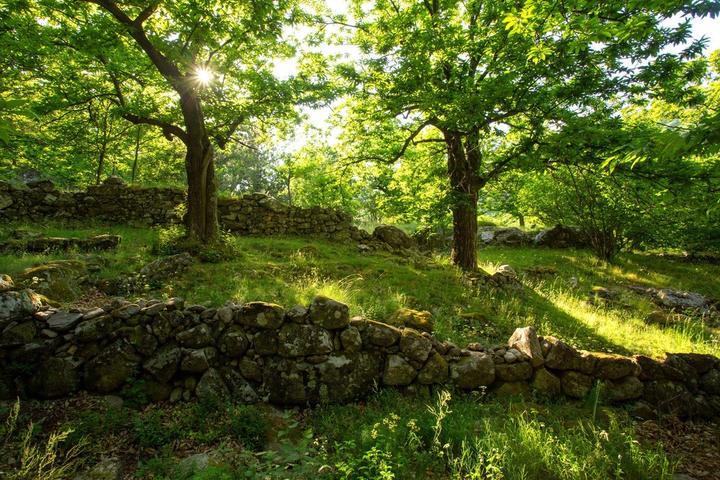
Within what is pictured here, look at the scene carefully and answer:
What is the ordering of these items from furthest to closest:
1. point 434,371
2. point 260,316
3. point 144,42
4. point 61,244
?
point 144,42
point 61,244
point 434,371
point 260,316

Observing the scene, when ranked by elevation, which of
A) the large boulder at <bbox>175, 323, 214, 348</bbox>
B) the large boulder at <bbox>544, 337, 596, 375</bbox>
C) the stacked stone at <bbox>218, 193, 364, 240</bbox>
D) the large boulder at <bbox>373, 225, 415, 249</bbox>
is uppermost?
the stacked stone at <bbox>218, 193, 364, 240</bbox>

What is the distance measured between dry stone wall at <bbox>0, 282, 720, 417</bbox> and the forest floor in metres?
→ 0.23

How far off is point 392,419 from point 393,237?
10290 mm

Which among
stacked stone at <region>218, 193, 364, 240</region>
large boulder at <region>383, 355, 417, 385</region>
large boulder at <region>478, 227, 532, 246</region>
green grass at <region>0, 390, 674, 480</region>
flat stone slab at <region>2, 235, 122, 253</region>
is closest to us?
green grass at <region>0, 390, 674, 480</region>

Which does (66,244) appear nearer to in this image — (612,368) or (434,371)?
(434,371)

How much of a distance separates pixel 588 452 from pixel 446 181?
8.62 meters

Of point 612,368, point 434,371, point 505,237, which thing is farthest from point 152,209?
point 505,237

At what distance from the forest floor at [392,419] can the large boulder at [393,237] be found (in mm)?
4552

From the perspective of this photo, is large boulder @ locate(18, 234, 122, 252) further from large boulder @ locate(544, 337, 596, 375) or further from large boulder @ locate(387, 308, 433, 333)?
large boulder @ locate(544, 337, 596, 375)

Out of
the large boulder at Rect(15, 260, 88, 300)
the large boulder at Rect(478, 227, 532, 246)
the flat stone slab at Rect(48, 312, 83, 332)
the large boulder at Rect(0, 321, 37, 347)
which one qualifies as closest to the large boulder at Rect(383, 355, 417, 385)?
the flat stone slab at Rect(48, 312, 83, 332)

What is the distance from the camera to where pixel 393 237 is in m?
14.1

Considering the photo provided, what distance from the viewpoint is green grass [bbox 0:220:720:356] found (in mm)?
6707

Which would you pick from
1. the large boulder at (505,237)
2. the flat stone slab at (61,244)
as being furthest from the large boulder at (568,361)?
the large boulder at (505,237)

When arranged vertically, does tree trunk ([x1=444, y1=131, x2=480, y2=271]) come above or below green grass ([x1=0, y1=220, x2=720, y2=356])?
above
